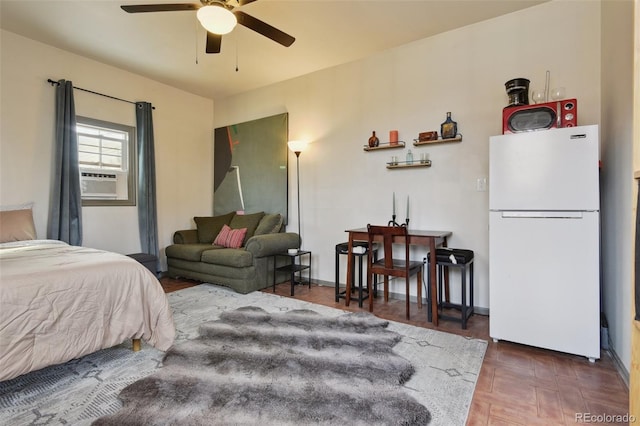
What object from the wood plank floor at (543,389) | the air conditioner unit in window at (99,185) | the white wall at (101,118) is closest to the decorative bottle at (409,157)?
the wood plank floor at (543,389)

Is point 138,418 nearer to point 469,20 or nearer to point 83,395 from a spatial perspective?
point 83,395

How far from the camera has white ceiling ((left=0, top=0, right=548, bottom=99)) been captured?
2.79m

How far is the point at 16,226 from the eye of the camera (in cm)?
299

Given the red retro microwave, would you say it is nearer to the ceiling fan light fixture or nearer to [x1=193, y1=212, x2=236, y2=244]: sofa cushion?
the ceiling fan light fixture

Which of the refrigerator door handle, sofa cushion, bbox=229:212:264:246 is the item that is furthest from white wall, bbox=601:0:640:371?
sofa cushion, bbox=229:212:264:246

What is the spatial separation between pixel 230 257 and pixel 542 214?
307 centimetres

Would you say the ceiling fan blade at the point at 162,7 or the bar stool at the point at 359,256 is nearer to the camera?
the ceiling fan blade at the point at 162,7

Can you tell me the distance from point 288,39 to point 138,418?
2701 mm

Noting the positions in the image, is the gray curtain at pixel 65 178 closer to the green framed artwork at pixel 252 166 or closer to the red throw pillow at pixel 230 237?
the red throw pillow at pixel 230 237

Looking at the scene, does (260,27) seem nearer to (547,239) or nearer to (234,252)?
(234,252)

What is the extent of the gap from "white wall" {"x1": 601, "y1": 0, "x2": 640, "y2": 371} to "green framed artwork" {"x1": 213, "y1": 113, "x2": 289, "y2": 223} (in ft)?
11.0

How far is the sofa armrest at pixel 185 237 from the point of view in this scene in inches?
179

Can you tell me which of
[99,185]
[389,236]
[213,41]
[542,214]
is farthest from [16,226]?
[542,214]

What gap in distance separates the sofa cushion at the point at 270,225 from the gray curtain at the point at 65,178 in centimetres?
210
